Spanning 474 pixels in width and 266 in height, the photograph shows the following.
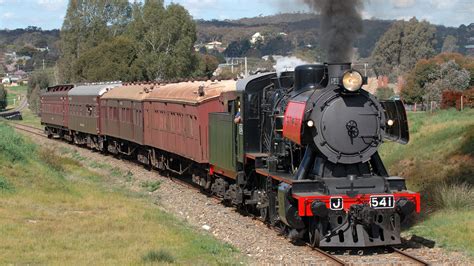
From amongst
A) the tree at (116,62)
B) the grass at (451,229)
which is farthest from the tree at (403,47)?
the grass at (451,229)

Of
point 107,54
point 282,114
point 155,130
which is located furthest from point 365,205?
point 107,54

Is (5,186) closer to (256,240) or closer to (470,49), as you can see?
(256,240)

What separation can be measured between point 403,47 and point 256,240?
330 feet

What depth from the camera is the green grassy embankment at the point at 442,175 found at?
14448 mm

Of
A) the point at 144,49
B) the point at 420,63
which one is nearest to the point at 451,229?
the point at 144,49

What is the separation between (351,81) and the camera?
13.4 metres

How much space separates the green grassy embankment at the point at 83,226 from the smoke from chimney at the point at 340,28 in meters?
4.37

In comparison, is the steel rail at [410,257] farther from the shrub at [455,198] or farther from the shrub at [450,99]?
the shrub at [450,99]

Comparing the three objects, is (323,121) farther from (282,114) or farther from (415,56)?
(415,56)

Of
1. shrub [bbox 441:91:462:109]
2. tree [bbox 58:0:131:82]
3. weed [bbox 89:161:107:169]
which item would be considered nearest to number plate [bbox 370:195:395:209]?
weed [bbox 89:161:107:169]

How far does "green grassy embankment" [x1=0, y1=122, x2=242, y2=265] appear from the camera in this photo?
41.2ft

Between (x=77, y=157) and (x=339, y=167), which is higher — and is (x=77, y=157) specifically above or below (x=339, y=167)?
below

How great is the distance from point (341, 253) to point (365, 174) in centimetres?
161

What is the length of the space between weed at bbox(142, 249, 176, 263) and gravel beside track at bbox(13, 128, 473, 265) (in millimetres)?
1631
